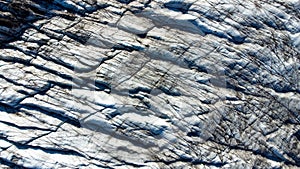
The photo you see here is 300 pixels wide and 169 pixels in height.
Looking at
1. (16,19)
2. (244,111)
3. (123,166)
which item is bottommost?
(123,166)

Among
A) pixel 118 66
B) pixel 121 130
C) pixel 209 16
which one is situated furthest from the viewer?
pixel 209 16

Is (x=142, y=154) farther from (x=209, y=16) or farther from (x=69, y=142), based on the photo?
(x=209, y=16)

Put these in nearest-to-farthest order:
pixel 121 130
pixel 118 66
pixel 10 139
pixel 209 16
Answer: pixel 10 139, pixel 121 130, pixel 118 66, pixel 209 16

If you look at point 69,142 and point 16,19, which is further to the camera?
point 16,19

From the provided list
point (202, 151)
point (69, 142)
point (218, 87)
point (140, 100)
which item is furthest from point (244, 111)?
point (69, 142)

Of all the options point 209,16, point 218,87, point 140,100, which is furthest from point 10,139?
point 209,16

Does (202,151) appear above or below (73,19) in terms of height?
below
